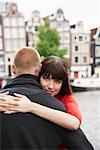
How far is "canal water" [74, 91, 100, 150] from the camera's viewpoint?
284 cm

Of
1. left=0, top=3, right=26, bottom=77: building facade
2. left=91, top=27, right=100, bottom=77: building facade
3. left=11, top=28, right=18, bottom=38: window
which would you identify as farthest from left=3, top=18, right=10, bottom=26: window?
left=91, top=27, right=100, bottom=77: building facade

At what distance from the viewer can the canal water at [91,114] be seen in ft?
9.32

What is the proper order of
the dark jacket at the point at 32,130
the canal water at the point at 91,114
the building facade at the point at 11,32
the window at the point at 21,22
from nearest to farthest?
the dark jacket at the point at 32,130 → the canal water at the point at 91,114 → the building facade at the point at 11,32 → the window at the point at 21,22

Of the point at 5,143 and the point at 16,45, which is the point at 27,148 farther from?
the point at 16,45

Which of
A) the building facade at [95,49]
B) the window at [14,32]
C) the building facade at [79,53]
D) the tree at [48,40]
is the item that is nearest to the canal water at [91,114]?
the building facade at [79,53]

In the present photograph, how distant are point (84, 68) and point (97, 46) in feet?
1.41

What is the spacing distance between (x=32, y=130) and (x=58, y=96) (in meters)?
0.10

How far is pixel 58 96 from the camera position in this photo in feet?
1.32

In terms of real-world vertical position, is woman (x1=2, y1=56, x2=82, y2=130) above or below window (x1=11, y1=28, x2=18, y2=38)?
below

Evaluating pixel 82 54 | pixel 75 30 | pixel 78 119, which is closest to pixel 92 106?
pixel 82 54

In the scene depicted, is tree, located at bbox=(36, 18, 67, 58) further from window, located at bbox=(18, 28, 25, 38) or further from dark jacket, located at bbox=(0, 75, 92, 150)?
dark jacket, located at bbox=(0, 75, 92, 150)

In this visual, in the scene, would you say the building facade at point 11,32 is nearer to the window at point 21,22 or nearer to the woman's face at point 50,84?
the window at point 21,22

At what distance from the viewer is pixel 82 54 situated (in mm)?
4793

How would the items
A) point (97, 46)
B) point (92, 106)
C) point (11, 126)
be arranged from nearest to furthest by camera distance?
1. point (11, 126)
2. point (92, 106)
3. point (97, 46)
